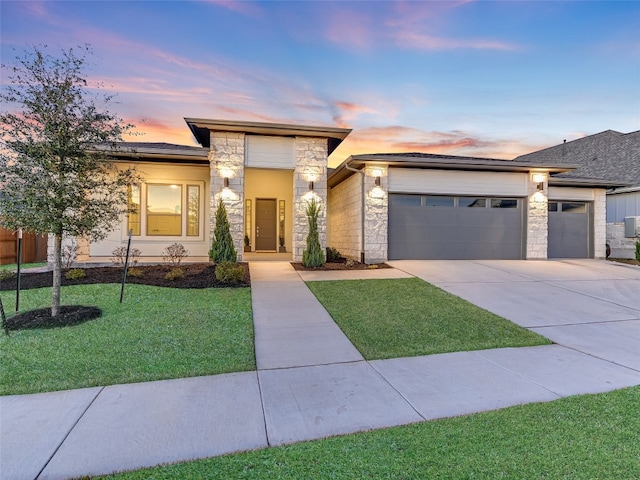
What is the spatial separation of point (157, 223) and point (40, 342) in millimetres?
7277

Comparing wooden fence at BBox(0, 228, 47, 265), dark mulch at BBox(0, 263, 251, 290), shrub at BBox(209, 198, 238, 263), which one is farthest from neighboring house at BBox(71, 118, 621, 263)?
wooden fence at BBox(0, 228, 47, 265)

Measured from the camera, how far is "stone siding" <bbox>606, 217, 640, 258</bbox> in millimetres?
13213

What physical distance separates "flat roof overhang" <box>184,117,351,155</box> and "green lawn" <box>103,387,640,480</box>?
8883 mm

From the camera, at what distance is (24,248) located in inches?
464

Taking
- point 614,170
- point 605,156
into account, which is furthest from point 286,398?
point 605,156

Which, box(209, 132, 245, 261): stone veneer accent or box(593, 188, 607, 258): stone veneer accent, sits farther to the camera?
box(593, 188, 607, 258): stone veneer accent

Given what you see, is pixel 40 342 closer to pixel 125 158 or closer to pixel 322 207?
pixel 125 158

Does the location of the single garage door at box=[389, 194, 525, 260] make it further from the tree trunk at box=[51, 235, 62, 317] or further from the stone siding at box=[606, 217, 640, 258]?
the tree trunk at box=[51, 235, 62, 317]

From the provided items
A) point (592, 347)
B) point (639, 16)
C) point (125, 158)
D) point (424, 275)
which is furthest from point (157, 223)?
point (639, 16)

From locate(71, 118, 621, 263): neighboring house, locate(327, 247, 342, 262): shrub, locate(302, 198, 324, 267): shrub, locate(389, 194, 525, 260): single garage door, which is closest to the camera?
locate(302, 198, 324, 267): shrub

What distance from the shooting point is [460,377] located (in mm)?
3523

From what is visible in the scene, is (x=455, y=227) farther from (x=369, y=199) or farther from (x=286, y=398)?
(x=286, y=398)

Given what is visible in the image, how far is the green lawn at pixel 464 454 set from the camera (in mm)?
2004

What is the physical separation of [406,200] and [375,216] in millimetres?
1409
